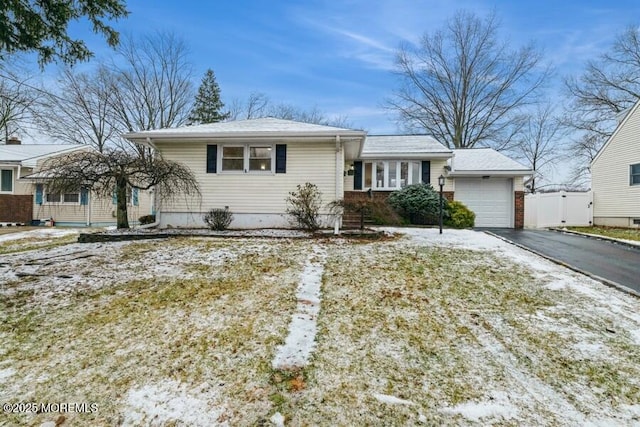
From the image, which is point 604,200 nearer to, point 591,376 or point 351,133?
Answer: point 351,133

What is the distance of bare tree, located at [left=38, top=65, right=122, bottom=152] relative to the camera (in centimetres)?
2205

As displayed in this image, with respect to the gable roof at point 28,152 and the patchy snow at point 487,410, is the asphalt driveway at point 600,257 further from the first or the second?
the gable roof at point 28,152

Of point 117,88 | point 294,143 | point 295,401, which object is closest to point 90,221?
point 117,88

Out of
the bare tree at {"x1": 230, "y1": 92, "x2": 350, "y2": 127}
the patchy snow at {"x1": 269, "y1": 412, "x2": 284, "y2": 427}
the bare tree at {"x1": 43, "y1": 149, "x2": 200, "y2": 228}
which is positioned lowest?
the patchy snow at {"x1": 269, "y1": 412, "x2": 284, "y2": 427}

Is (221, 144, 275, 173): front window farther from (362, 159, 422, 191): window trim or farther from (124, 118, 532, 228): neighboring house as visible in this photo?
(362, 159, 422, 191): window trim

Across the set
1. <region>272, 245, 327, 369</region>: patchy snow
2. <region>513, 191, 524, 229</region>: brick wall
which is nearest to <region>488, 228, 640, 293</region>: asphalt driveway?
<region>513, 191, 524, 229</region>: brick wall

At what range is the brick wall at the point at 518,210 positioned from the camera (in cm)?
1392

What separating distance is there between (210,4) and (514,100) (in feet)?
72.3

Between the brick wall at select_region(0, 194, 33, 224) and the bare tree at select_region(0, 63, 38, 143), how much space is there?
444 cm

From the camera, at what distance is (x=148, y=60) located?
24.7 meters

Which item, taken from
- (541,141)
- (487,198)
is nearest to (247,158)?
(487,198)

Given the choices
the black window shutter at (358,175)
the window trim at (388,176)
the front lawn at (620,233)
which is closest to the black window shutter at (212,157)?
the black window shutter at (358,175)

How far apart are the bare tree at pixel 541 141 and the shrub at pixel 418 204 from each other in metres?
17.1

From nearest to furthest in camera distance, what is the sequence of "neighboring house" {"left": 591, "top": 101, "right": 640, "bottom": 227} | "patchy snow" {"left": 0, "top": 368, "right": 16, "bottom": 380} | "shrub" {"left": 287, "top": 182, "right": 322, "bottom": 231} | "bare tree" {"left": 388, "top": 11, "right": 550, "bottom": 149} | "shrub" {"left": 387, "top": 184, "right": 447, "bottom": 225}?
"patchy snow" {"left": 0, "top": 368, "right": 16, "bottom": 380} → "shrub" {"left": 287, "top": 182, "right": 322, "bottom": 231} → "shrub" {"left": 387, "top": 184, "right": 447, "bottom": 225} → "neighboring house" {"left": 591, "top": 101, "right": 640, "bottom": 227} → "bare tree" {"left": 388, "top": 11, "right": 550, "bottom": 149}
